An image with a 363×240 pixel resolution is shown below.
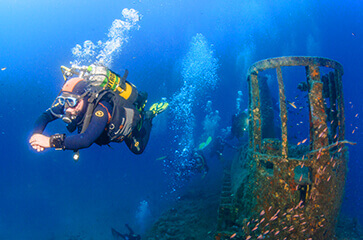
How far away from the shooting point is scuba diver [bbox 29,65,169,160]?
262 centimetres

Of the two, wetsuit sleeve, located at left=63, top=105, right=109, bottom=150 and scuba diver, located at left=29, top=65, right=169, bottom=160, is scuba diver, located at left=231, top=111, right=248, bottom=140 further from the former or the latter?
wetsuit sleeve, located at left=63, top=105, right=109, bottom=150

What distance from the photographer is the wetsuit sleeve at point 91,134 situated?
2.59m

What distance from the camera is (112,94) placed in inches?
135

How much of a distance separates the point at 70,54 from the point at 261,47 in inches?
3608

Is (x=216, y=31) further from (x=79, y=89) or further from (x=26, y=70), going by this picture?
(x=79, y=89)

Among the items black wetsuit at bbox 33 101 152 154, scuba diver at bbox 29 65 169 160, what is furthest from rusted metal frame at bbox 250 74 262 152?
black wetsuit at bbox 33 101 152 154

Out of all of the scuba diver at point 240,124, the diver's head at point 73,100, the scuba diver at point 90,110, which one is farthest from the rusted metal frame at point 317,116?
the scuba diver at point 240,124

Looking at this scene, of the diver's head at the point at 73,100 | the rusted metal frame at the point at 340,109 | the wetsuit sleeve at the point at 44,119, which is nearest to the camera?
the diver's head at the point at 73,100

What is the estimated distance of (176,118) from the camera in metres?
64.8

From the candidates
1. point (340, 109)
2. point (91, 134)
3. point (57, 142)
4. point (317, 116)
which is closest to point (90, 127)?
point (91, 134)

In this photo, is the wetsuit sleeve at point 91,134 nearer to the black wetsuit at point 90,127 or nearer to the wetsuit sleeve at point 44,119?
the black wetsuit at point 90,127

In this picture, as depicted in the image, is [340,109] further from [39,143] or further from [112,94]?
[39,143]

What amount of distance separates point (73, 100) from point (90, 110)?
1.00 feet

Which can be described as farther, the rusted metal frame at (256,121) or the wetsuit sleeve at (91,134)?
the rusted metal frame at (256,121)
